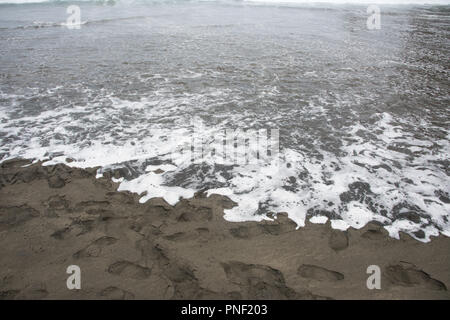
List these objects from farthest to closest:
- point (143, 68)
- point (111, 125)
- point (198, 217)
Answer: point (143, 68), point (111, 125), point (198, 217)

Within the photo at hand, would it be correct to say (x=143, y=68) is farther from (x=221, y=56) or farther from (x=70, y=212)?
(x=70, y=212)

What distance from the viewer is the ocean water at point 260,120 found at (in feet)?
11.7

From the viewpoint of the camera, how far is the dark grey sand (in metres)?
2.41

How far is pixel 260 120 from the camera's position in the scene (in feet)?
18.0

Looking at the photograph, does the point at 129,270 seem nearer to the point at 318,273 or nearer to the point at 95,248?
the point at 95,248

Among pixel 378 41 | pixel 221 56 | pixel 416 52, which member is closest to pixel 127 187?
pixel 221 56

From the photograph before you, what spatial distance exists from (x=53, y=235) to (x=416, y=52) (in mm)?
13291

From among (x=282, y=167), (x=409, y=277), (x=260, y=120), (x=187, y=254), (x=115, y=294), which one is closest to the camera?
(x=115, y=294)

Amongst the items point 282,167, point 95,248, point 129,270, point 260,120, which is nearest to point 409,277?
point 282,167

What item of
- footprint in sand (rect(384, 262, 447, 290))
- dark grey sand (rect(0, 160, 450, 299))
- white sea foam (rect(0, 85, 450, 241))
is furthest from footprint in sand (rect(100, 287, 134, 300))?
footprint in sand (rect(384, 262, 447, 290))

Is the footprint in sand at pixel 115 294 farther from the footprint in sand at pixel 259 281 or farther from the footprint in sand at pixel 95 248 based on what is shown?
the footprint in sand at pixel 259 281

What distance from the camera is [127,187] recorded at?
3664 millimetres

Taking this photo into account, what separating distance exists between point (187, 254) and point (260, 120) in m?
3.47

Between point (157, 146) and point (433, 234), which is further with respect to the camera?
point (157, 146)
